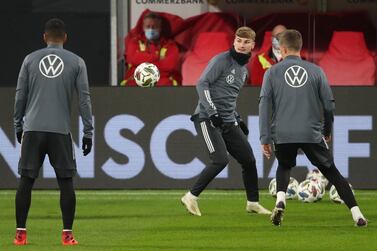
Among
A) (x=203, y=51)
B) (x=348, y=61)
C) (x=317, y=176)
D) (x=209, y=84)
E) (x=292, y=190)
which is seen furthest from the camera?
(x=203, y=51)

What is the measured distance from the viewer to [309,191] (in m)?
15.4

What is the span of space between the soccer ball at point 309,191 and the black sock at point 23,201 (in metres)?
5.04

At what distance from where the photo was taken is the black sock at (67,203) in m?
11.0

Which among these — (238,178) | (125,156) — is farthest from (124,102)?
(238,178)

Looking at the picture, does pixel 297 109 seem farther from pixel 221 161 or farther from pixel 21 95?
pixel 21 95

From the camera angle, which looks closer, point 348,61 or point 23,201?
point 23,201

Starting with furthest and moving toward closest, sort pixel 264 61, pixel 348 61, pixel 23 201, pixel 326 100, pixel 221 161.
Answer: pixel 348 61 → pixel 264 61 → pixel 221 161 → pixel 326 100 → pixel 23 201

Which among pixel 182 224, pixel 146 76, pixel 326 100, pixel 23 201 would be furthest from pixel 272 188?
pixel 23 201

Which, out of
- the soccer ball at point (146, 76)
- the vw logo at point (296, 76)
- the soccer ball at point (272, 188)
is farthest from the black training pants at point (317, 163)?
the soccer ball at point (146, 76)

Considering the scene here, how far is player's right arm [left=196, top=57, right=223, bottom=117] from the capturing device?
13.3 metres

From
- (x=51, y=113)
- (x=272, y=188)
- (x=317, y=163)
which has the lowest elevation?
(x=272, y=188)

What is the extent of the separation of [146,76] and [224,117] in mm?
3780

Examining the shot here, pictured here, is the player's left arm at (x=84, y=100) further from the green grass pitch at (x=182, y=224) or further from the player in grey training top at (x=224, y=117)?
the player in grey training top at (x=224, y=117)

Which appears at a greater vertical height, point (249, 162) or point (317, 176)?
point (249, 162)
